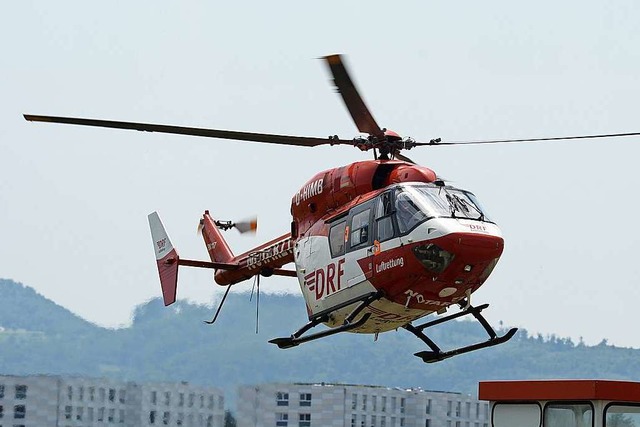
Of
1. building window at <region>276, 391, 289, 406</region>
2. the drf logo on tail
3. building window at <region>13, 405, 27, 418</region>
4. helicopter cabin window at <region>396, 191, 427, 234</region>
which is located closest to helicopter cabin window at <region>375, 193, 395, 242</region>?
helicopter cabin window at <region>396, 191, 427, 234</region>

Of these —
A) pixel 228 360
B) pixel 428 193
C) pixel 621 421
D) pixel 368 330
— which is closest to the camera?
pixel 621 421

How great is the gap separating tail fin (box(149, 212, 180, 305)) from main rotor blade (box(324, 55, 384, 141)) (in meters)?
6.25

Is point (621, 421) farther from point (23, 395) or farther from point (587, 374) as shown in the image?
point (587, 374)

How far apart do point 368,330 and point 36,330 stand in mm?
24338

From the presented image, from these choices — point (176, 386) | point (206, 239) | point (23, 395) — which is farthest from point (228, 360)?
point (206, 239)

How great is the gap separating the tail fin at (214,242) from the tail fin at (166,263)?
1472 millimetres

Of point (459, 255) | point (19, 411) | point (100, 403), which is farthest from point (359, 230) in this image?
point (19, 411)

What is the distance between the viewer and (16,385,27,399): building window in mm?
40062

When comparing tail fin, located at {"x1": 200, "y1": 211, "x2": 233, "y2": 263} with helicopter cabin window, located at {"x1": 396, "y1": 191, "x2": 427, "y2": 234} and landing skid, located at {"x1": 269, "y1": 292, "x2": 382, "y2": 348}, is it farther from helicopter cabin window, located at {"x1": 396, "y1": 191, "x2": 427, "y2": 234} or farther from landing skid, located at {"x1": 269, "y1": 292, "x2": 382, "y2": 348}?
helicopter cabin window, located at {"x1": 396, "y1": 191, "x2": 427, "y2": 234}

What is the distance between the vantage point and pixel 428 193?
2192 centimetres

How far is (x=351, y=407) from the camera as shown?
48312 mm

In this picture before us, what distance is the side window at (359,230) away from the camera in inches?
882

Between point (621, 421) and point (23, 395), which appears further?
point (23, 395)

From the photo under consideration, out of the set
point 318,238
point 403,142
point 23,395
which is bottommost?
point 23,395
